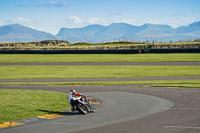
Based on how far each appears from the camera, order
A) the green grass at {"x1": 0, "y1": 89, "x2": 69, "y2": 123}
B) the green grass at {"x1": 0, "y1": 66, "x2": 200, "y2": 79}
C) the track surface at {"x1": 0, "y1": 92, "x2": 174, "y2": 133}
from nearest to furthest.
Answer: the track surface at {"x1": 0, "y1": 92, "x2": 174, "y2": 133} < the green grass at {"x1": 0, "y1": 89, "x2": 69, "y2": 123} < the green grass at {"x1": 0, "y1": 66, "x2": 200, "y2": 79}

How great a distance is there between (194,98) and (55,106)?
999 centimetres

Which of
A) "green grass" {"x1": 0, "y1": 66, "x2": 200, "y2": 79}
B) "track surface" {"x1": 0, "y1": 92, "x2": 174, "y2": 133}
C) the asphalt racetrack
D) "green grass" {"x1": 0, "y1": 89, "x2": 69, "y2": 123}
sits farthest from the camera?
"green grass" {"x1": 0, "y1": 66, "x2": 200, "y2": 79}

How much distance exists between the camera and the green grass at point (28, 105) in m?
18.5

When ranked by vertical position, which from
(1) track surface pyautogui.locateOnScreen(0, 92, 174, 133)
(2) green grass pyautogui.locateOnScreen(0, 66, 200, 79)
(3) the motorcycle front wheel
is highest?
(3) the motorcycle front wheel

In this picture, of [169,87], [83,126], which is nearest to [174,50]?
[169,87]

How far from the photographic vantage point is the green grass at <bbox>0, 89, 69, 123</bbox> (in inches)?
729

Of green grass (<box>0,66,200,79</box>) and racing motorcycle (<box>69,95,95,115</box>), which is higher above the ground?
racing motorcycle (<box>69,95,95,115</box>)

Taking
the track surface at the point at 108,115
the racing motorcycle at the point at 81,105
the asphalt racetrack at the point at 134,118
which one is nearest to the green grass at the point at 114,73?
the track surface at the point at 108,115

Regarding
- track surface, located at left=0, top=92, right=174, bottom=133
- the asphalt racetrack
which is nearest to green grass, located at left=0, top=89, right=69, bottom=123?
the asphalt racetrack

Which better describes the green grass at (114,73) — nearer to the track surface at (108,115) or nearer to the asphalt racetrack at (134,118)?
the track surface at (108,115)

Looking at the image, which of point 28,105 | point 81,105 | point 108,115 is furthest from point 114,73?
point 108,115

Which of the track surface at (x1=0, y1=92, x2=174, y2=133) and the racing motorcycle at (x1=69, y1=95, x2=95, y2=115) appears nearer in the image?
the track surface at (x1=0, y1=92, x2=174, y2=133)

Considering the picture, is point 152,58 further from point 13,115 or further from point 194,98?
point 13,115

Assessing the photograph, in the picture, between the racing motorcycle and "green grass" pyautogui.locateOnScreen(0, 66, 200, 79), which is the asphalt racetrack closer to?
the racing motorcycle
